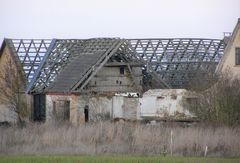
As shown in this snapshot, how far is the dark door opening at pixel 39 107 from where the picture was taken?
41.6 metres

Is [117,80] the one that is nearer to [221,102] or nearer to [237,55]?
[237,55]

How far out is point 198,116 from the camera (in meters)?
31.5

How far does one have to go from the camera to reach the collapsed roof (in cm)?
4122

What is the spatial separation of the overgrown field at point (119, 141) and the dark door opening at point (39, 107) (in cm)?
1194

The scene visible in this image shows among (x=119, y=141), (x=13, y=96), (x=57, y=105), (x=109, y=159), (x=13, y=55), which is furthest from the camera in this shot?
(x=13, y=55)

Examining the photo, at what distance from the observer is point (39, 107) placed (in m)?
41.8

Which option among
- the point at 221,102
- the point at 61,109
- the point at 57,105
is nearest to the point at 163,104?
the point at 61,109

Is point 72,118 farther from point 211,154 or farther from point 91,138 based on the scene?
point 211,154

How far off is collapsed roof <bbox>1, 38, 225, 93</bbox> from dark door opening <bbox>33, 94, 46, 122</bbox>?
2.02 ft

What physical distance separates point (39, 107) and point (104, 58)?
514cm

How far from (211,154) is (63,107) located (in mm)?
16893

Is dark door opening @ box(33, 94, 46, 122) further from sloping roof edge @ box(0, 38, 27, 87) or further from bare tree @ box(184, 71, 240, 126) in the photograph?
bare tree @ box(184, 71, 240, 126)

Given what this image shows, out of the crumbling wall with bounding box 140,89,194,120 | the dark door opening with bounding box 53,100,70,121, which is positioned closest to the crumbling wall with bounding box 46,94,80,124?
the dark door opening with bounding box 53,100,70,121

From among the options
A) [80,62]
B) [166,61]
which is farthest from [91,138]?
[166,61]
